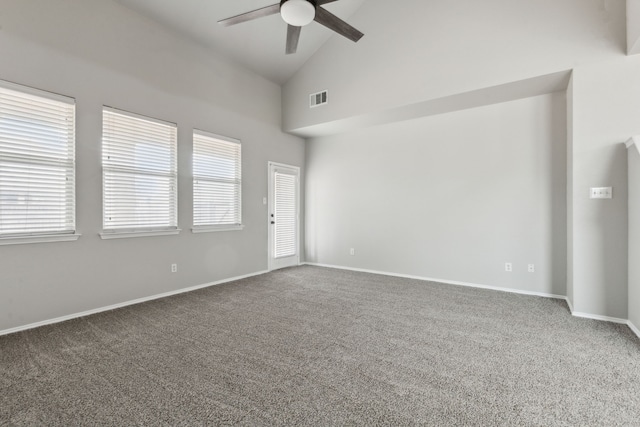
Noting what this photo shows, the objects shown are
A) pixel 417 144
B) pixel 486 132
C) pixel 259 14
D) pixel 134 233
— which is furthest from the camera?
pixel 417 144

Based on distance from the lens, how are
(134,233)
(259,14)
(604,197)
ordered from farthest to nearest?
1. (134,233)
2. (604,197)
3. (259,14)

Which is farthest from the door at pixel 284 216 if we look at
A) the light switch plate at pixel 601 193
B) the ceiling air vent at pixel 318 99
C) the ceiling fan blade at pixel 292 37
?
the light switch plate at pixel 601 193

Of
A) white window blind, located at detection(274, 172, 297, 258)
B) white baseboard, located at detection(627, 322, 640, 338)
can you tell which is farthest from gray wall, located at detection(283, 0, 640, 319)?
white window blind, located at detection(274, 172, 297, 258)

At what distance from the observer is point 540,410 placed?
1.77m

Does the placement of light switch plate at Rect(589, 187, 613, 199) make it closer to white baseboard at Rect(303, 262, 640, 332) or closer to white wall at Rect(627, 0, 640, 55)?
white baseboard at Rect(303, 262, 640, 332)

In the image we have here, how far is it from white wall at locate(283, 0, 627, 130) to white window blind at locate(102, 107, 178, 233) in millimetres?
2580

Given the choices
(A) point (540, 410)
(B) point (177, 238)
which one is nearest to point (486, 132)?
(A) point (540, 410)

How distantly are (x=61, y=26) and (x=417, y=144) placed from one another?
494 cm

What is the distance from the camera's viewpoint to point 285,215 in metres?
6.24

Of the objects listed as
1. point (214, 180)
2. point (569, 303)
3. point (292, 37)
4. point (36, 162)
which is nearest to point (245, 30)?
point (292, 37)

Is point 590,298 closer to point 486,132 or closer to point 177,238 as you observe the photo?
point 486,132

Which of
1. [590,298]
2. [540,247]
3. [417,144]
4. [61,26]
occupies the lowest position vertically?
[590,298]

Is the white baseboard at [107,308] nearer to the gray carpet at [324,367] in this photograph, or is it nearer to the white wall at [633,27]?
the gray carpet at [324,367]

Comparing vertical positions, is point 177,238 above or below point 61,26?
below
